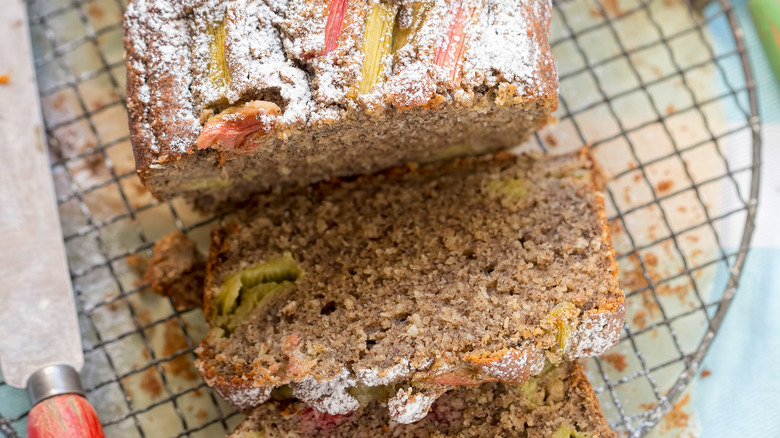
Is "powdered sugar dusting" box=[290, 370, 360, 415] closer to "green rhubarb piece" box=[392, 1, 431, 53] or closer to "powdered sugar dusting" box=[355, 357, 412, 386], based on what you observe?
"powdered sugar dusting" box=[355, 357, 412, 386]

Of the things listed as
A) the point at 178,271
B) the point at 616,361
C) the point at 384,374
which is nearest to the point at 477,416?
the point at 384,374

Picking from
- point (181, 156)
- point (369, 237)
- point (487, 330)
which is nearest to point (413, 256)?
point (369, 237)

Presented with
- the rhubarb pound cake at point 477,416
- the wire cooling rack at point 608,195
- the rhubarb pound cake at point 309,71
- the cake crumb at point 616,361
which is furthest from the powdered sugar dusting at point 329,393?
the cake crumb at point 616,361

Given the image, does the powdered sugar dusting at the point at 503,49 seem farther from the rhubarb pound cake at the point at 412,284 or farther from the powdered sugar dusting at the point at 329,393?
the powdered sugar dusting at the point at 329,393

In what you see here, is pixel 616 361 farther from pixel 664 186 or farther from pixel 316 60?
pixel 316 60

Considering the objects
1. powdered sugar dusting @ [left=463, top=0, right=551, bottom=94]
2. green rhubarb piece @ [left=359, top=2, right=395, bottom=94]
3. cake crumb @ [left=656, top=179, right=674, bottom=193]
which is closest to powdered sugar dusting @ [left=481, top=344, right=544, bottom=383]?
powdered sugar dusting @ [left=463, top=0, right=551, bottom=94]

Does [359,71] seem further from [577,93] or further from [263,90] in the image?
[577,93]
